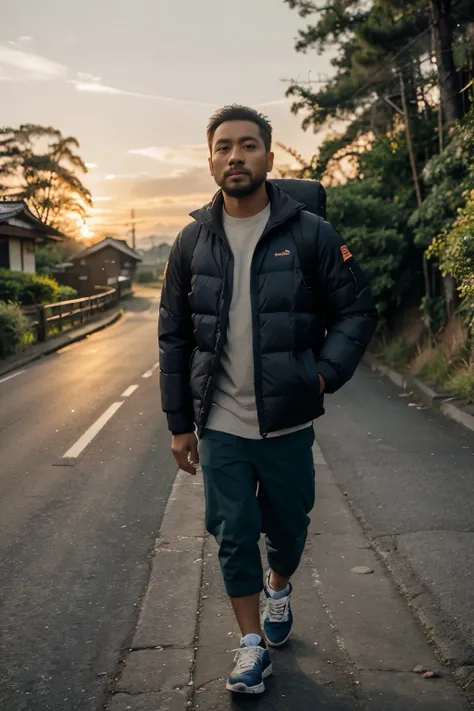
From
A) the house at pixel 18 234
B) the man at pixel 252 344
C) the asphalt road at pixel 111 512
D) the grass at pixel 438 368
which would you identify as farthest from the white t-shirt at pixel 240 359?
the house at pixel 18 234

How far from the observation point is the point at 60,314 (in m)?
28.0

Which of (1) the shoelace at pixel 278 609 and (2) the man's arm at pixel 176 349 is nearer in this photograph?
(2) the man's arm at pixel 176 349

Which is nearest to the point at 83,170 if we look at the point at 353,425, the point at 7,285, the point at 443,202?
the point at 7,285

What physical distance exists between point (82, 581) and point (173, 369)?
6.10ft

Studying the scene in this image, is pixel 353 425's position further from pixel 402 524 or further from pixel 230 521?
pixel 230 521

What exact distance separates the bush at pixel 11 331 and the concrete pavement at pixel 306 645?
49.7 ft

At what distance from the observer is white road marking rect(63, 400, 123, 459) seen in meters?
8.69

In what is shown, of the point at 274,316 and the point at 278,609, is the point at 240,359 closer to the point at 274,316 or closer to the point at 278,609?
the point at 274,316

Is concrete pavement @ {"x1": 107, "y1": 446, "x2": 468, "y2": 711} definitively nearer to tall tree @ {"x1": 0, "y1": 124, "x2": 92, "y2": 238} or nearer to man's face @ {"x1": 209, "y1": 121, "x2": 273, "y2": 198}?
man's face @ {"x1": 209, "y1": 121, "x2": 273, "y2": 198}

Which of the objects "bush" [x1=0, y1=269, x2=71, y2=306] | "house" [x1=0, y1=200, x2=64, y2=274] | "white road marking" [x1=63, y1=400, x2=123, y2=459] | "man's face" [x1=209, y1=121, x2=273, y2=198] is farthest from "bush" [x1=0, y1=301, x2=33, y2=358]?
"man's face" [x1=209, y1=121, x2=273, y2=198]

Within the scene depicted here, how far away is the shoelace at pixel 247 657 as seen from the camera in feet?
10.8

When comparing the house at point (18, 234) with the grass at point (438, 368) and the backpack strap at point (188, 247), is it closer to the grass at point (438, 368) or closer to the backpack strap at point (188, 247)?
the grass at point (438, 368)

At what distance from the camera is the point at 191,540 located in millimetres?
5449

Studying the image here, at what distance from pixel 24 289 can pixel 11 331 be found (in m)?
10.5
